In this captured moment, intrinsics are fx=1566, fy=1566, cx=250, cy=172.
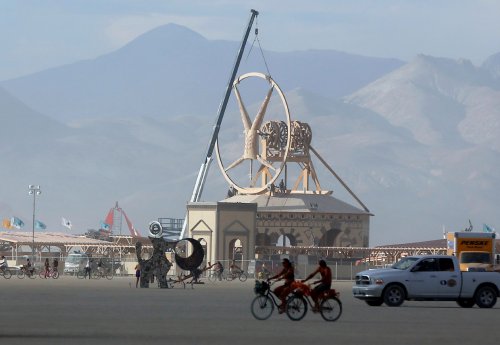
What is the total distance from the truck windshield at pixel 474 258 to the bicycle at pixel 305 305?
Answer: 3563 centimetres

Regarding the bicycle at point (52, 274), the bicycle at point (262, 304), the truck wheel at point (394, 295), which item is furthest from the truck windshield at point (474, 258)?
the bicycle at point (262, 304)

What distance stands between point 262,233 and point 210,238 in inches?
929

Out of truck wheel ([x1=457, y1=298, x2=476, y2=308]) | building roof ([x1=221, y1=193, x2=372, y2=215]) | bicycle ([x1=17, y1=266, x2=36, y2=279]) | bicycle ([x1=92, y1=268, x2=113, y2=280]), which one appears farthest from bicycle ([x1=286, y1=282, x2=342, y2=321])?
building roof ([x1=221, y1=193, x2=372, y2=215])

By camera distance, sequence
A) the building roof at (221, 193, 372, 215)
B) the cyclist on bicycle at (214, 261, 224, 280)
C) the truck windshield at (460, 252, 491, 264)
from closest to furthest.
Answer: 1. the truck windshield at (460, 252, 491, 264)
2. the cyclist on bicycle at (214, 261, 224, 280)
3. the building roof at (221, 193, 372, 215)

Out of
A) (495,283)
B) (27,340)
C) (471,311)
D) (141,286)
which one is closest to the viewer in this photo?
(27,340)

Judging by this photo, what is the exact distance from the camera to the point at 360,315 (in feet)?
142

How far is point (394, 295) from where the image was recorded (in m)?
51.2

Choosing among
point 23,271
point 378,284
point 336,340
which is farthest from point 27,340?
point 23,271

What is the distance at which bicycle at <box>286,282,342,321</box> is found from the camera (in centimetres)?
3906

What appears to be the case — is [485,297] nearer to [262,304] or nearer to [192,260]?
[262,304]

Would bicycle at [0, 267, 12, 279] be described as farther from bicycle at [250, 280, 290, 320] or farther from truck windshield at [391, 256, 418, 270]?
bicycle at [250, 280, 290, 320]

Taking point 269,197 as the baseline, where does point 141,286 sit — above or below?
below

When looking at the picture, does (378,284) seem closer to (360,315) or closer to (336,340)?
(360,315)

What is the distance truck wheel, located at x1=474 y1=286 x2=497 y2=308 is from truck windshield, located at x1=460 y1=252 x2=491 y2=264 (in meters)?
22.6
